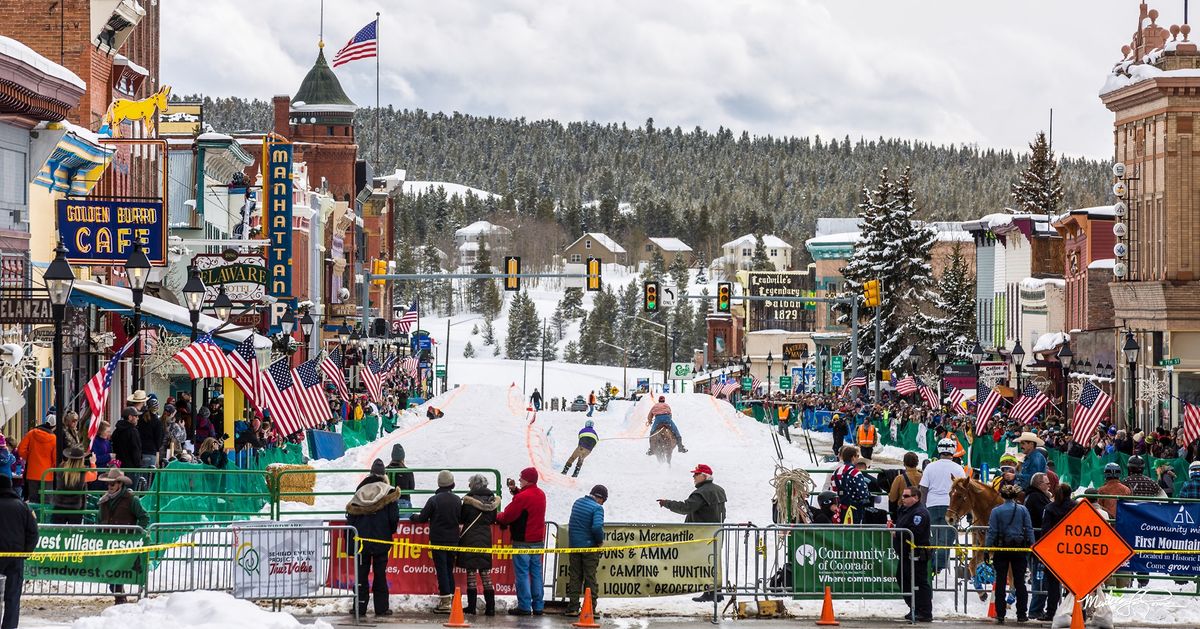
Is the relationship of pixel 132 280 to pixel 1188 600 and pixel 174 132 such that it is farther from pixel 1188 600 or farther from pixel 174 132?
pixel 174 132

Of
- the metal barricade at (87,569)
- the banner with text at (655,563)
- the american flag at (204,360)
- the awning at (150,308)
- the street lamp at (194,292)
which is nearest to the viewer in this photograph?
the metal barricade at (87,569)

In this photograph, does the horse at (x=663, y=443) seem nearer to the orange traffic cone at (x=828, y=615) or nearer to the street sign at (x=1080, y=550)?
the orange traffic cone at (x=828, y=615)

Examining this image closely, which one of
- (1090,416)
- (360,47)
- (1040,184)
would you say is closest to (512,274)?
(360,47)

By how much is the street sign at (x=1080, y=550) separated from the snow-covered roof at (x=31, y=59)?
17144 mm

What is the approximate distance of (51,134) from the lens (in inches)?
1198

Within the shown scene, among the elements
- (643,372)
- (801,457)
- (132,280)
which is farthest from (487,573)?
(643,372)

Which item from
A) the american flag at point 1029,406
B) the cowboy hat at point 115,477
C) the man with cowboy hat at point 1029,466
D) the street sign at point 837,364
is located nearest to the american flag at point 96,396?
the cowboy hat at point 115,477

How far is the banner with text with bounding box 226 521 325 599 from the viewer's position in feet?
55.5

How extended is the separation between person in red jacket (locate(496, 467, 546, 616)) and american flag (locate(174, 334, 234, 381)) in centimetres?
1214

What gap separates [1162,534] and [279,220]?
38.1 meters

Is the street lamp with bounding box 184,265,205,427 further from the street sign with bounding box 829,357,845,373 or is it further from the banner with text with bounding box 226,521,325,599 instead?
the street sign with bounding box 829,357,845,373

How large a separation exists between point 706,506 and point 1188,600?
5.19m

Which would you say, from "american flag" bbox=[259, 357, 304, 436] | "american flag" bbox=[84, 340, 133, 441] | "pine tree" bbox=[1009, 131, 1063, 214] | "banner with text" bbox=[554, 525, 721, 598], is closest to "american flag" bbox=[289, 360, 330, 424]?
"american flag" bbox=[259, 357, 304, 436]

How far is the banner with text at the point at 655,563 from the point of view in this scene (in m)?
17.5
